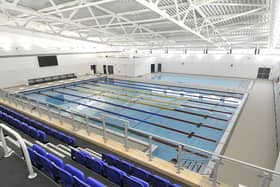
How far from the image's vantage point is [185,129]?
6352mm

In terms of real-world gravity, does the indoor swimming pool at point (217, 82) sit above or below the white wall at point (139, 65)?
below

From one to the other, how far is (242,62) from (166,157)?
1600cm

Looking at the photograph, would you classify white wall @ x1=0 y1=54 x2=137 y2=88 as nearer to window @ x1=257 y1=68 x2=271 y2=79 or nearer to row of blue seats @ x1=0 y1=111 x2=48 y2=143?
row of blue seats @ x1=0 y1=111 x2=48 y2=143

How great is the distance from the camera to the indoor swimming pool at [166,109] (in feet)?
18.2

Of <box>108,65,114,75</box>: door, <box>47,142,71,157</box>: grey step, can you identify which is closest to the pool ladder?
<box>47,142,71,157</box>: grey step

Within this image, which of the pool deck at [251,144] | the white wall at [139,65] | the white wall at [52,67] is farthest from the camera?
the white wall at [139,65]

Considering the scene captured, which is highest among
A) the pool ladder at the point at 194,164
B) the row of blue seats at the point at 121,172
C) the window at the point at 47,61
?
the window at the point at 47,61

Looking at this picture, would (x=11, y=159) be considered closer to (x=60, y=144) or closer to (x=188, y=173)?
(x=60, y=144)

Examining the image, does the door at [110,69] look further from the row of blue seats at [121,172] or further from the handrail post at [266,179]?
the handrail post at [266,179]

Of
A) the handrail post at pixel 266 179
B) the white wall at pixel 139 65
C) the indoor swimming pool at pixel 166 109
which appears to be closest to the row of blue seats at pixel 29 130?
the indoor swimming pool at pixel 166 109

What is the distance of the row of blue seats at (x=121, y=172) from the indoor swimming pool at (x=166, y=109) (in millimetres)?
1062

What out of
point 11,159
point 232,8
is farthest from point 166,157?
point 232,8

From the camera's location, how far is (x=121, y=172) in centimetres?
255

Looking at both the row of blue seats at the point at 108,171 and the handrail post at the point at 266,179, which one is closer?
the handrail post at the point at 266,179
